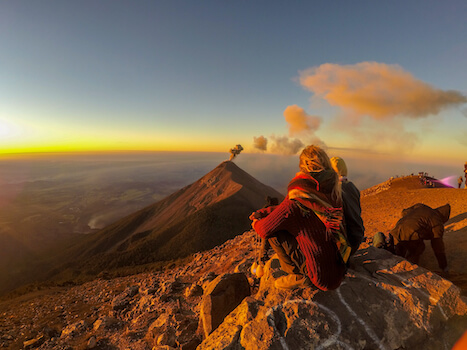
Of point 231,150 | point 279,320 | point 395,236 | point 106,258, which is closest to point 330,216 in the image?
point 279,320

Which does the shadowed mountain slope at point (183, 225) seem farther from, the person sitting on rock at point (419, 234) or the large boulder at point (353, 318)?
the large boulder at point (353, 318)

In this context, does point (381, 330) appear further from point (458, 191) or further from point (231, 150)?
point (231, 150)

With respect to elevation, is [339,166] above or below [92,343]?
above

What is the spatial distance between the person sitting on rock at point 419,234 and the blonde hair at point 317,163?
5.68 metres

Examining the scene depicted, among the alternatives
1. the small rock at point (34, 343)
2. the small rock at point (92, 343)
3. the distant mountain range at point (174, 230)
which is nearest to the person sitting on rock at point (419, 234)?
the small rock at point (92, 343)

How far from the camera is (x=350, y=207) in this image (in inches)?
150

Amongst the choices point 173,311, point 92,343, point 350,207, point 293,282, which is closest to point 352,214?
point 350,207

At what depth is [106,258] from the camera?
149 feet

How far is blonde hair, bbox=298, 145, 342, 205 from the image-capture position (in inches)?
123

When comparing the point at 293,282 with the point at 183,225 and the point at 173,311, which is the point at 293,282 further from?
the point at 183,225

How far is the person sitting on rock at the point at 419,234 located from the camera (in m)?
6.44

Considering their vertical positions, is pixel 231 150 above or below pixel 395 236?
above

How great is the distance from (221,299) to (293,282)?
2440 mm

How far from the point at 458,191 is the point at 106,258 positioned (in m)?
57.6
